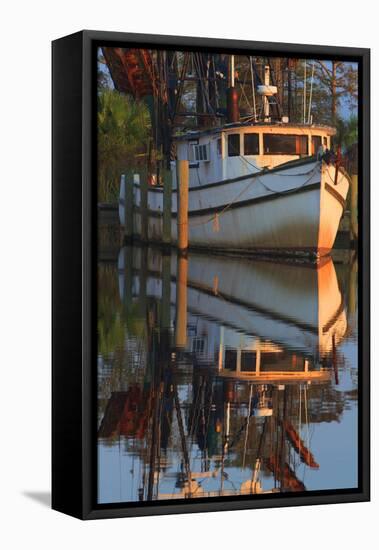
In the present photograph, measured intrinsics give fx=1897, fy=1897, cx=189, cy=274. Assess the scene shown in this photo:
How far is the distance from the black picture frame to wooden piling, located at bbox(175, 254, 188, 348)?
577 millimetres

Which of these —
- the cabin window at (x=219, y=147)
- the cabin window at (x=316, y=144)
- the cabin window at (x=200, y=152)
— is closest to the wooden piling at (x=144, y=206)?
the cabin window at (x=200, y=152)

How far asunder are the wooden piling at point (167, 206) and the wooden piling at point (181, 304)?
0.50 ft

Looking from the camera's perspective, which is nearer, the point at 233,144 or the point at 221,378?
the point at 221,378

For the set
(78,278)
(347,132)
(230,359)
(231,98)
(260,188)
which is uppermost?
(231,98)

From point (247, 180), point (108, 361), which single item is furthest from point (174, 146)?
point (108, 361)

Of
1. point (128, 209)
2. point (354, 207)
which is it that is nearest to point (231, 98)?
point (128, 209)

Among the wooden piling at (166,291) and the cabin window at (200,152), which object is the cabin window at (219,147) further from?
the wooden piling at (166,291)

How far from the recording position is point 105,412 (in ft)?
37.4

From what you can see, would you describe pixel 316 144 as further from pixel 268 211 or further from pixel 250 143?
pixel 268 211

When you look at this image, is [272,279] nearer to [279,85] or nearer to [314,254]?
[314,254]

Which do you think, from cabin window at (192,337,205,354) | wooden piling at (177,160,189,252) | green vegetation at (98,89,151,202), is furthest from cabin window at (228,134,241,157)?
cabin window at (192,337,205,354)

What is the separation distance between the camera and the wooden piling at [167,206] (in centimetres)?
1160

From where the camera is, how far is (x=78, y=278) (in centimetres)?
1134

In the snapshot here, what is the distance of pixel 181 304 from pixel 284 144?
126 centimetres
